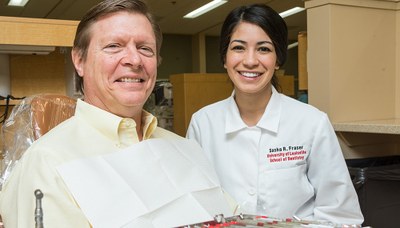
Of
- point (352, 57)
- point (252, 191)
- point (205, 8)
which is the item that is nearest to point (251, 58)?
point (252, 191)

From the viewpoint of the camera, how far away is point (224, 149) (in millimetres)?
1465

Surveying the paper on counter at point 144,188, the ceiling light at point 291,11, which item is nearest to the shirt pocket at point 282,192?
the paper on counter at point 144,188

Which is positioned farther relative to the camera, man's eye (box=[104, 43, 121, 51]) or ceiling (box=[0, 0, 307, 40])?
ceiling (box=[0, 0, 307, 40])

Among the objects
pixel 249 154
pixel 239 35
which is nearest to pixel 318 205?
pixel 249 154

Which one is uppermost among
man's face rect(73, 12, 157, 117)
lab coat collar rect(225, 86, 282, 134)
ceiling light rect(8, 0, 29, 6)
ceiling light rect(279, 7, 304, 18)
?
ceiling light rect(279, 7, 304, 18)

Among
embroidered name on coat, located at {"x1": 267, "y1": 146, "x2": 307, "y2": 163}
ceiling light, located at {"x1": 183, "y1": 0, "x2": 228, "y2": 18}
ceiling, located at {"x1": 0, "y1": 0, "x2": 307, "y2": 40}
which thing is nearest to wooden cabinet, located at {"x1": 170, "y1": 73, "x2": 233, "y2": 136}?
embroidered name on coat, located at {"x1": 267, "y1": 146, "x2": 307, "y2": 163}

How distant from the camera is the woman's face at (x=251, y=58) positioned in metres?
1.39

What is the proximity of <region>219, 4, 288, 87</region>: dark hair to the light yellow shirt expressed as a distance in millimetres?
559

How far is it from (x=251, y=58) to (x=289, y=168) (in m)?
0.37

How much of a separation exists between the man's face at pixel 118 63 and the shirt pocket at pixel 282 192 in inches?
20.8

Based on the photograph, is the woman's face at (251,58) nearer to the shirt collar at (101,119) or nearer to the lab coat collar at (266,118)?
the lab coat collar at (266,118)

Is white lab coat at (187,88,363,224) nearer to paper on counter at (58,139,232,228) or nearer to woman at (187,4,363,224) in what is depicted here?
woman at (187,4,363,224)

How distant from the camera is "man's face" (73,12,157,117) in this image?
103cm

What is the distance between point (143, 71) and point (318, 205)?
0.74m
